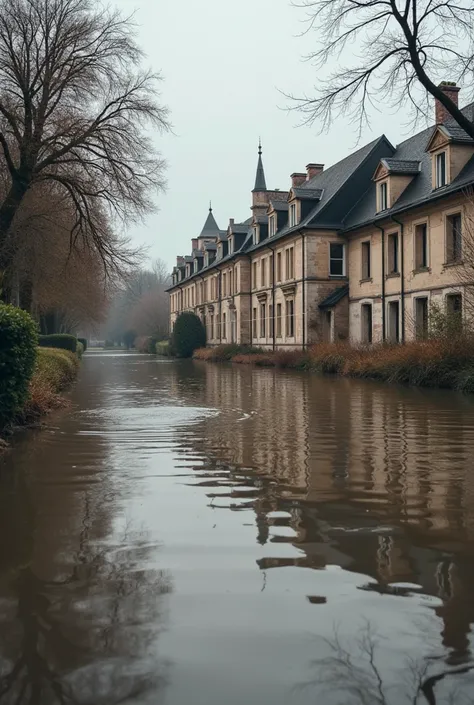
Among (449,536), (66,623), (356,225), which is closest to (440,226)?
(356,225)

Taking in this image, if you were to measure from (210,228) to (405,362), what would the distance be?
61595mm

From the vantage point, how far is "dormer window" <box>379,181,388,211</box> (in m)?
32.6

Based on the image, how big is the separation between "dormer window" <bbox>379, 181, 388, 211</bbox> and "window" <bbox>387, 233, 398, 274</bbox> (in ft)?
4.79

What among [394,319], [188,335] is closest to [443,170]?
[394,319]

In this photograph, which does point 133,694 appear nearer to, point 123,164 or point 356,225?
point 123,164

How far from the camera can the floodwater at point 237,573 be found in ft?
10.6

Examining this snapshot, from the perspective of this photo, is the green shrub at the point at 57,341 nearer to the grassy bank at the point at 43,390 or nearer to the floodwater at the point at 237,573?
the grassy bank at the point at 43,390

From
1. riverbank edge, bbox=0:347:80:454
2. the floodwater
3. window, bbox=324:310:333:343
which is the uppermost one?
window, bbox=324:310:333:343

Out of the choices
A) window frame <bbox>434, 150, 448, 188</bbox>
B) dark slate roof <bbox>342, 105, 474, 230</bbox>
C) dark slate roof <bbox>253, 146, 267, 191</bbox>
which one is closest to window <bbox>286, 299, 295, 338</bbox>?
dark slate roof <bbox>342, 105, 474, 230</bbox>

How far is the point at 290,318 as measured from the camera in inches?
1634

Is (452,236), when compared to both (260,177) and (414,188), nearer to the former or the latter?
(414,188)

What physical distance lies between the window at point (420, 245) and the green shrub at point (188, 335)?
3396cm

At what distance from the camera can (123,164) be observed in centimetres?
2250

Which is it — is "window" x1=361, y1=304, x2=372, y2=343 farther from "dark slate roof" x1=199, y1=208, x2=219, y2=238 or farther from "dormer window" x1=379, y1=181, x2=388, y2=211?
"dark slate roof" x1=199, y1=208, x2=219, y2=238
